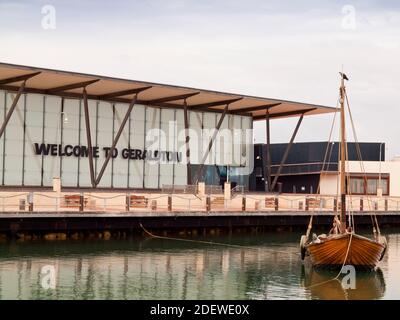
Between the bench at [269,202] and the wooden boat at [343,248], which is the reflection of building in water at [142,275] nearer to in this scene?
the wooden boat at [343,248]

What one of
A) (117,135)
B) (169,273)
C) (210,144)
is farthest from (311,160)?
(169,273)

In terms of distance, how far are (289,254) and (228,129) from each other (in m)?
30.0

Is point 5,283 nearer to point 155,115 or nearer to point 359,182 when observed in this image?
point 155,115

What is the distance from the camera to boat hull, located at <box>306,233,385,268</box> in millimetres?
34250

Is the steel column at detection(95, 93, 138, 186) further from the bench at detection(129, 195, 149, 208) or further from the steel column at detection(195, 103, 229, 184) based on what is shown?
the steel column at detection(195, 103, 229, 184)

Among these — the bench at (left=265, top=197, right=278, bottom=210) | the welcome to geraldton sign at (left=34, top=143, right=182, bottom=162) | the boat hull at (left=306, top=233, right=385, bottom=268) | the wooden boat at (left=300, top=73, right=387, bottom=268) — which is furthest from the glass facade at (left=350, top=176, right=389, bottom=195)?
the boat hull at (left=306, top=233, right=385, bottom=268)

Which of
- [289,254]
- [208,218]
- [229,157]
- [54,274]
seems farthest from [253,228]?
[54,274]

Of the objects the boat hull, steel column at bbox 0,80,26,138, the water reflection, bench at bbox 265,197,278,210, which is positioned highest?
steel column at bbox 0,80,26,138

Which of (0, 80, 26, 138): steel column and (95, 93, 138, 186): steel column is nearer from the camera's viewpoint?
(0, 80, 26, 138): steel column

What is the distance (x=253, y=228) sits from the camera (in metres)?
55.5

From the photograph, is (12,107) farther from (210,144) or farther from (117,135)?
(210,144)

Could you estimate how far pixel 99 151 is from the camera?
63125 mm

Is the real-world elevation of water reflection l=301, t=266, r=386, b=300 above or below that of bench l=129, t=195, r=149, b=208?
below

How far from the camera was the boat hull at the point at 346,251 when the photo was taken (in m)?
34.2
